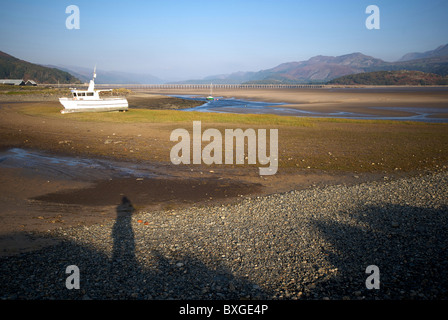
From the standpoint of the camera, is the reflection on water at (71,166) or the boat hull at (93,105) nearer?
the reflection on water at (71,166)

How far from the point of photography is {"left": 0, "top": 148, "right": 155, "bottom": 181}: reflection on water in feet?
48.1

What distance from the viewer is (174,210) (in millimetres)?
10359

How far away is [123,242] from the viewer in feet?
25.8

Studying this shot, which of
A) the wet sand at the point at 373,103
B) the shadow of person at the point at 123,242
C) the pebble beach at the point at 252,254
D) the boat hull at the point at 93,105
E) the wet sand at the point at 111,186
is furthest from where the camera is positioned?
the wet sand at the point at 373,103

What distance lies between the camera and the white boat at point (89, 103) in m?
38.3

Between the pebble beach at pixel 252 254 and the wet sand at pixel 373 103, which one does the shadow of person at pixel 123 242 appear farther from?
the wet sand at pixel 373 103

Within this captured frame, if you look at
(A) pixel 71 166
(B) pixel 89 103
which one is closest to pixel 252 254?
(A) pixel 71 166

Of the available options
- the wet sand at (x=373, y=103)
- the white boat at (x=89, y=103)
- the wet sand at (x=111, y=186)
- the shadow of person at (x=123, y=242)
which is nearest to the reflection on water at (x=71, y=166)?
the wet sand at (x=111, y=186)

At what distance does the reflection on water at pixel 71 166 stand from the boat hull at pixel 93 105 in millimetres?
21231

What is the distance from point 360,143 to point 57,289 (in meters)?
20.8

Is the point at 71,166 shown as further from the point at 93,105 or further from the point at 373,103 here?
the point at 373,103

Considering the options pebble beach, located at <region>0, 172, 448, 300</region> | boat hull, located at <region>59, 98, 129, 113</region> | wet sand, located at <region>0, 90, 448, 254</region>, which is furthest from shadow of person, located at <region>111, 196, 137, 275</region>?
boat hull, located at <region>59, 98, 129, 113</region>

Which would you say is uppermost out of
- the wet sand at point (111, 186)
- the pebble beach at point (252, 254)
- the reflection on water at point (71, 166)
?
the reflection on water at point (71, 166)
